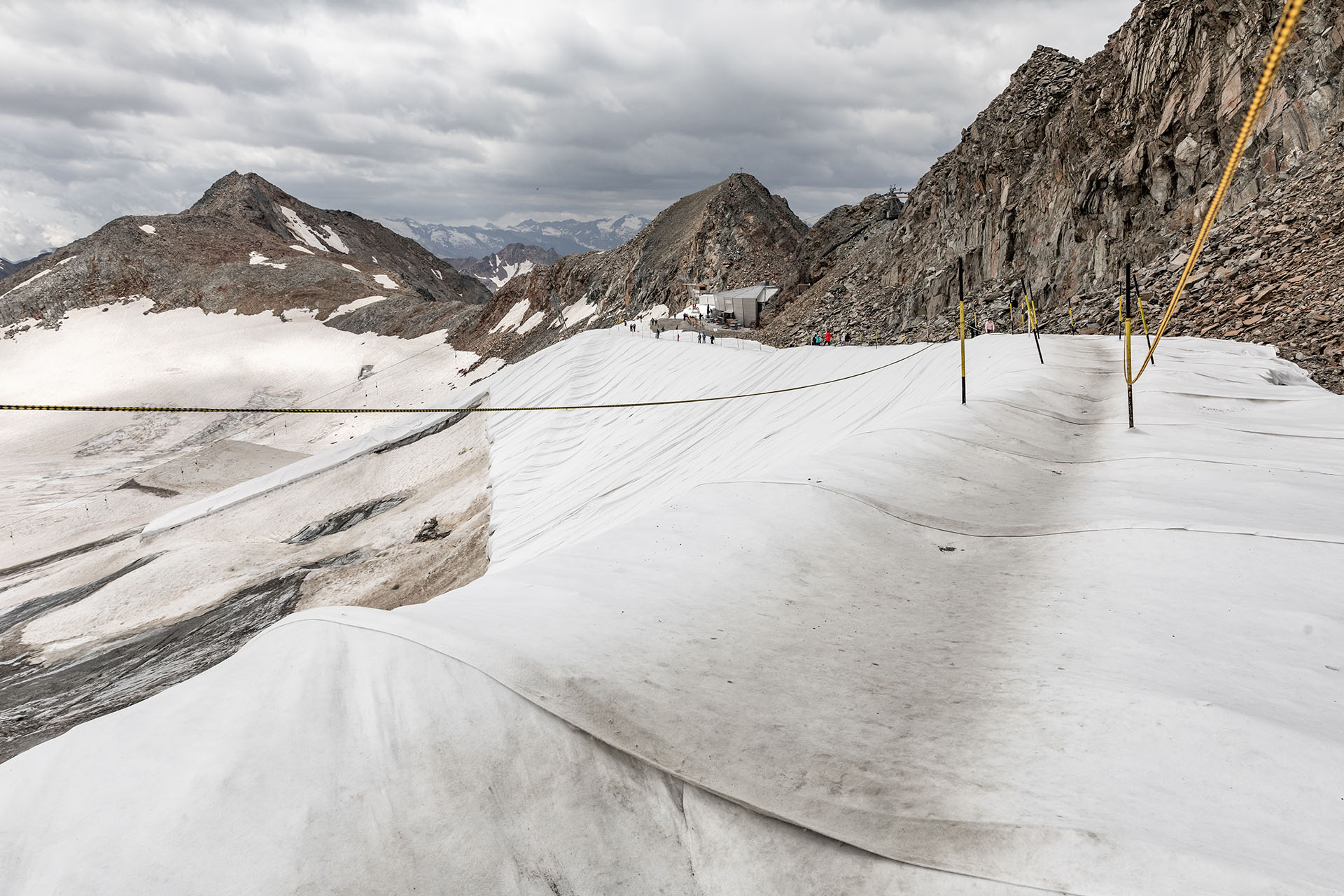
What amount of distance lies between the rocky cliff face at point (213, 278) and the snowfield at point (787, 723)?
73.0m

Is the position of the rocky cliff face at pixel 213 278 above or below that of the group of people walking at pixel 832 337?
above

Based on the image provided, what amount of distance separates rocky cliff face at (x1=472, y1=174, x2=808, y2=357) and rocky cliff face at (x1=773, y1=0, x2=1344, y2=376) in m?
22.7

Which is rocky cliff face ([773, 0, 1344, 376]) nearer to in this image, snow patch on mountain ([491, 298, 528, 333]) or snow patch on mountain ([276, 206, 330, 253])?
snow patch on mountain ([491, 298, 528, 333])

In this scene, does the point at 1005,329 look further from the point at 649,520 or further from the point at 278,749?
the point at 278,749

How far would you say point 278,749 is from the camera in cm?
336

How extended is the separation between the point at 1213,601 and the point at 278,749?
6.39m

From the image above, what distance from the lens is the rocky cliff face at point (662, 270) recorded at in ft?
213

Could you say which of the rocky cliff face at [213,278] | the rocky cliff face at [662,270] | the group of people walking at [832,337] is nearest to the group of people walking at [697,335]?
the group of people walking at [832,337]

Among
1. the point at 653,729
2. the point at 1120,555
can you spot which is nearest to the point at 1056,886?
the point at 653,729

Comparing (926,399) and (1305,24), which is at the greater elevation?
(1305,24)

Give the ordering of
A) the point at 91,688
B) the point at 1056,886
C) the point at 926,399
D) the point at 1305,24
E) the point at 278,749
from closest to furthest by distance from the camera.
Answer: the point at 1056,886, the point at 278,749, the point at 926,399, the point at 91,688, the point at 1305,24

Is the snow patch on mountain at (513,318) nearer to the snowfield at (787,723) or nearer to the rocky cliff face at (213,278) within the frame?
the rocky cliff face at (213,278)

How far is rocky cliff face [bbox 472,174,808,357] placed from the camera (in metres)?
64.8

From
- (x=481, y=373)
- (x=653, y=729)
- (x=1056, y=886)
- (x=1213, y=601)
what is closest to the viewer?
(x=1056, y=886)
